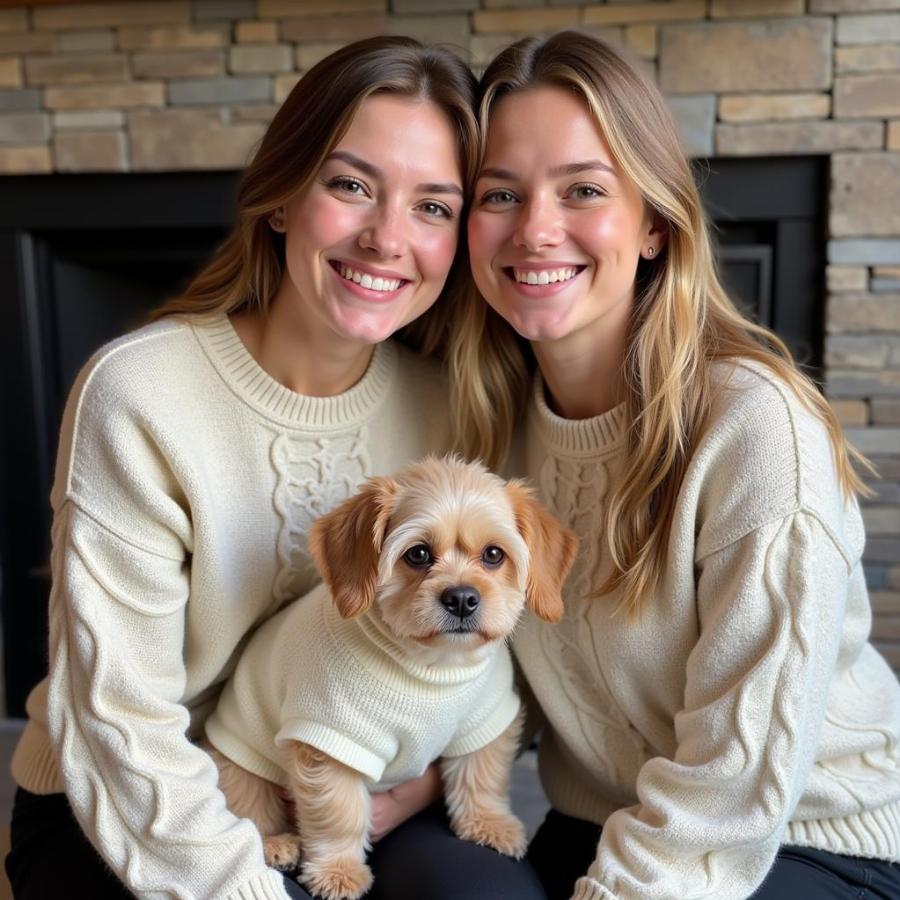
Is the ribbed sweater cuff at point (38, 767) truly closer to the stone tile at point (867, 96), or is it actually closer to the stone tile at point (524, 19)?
the stone tile at point (524, 19)

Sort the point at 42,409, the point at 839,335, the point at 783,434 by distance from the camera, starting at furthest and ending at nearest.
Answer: the point at 42,409 → the point at 839,335 → the point at 783,434

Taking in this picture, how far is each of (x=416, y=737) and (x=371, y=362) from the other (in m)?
0.59

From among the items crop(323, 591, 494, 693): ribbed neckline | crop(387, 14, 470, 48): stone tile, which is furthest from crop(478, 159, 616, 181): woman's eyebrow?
crop(387, 14, 470, 48): stone tile

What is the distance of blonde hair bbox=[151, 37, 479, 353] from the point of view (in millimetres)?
1338

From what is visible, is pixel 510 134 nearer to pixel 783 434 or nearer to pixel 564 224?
pixel 564 224

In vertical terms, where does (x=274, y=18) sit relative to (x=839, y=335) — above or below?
above

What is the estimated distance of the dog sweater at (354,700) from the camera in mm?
1266

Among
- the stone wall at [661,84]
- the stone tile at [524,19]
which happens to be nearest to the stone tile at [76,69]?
the stone wall at [661,84]

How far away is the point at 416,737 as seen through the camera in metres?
1.29

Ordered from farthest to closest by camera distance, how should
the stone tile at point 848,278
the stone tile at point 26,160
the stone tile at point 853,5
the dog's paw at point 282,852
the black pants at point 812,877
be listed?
the stone tile at point 26,160 → the stone tile at point 848,278 → the stone tile at point 853,5 → the dog's paw at point 282,852 → the black pants at point 812,877

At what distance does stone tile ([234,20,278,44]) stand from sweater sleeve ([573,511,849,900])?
1.71 m

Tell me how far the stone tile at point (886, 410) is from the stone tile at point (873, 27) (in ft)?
2.57

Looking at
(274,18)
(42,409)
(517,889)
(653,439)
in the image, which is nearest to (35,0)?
(274,18)

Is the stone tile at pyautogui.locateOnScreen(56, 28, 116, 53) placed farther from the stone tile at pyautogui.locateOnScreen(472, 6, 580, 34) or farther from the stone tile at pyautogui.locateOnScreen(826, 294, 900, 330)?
the stone tile at pyautogui.locateOnScreen(826, 294, 900, 330)
